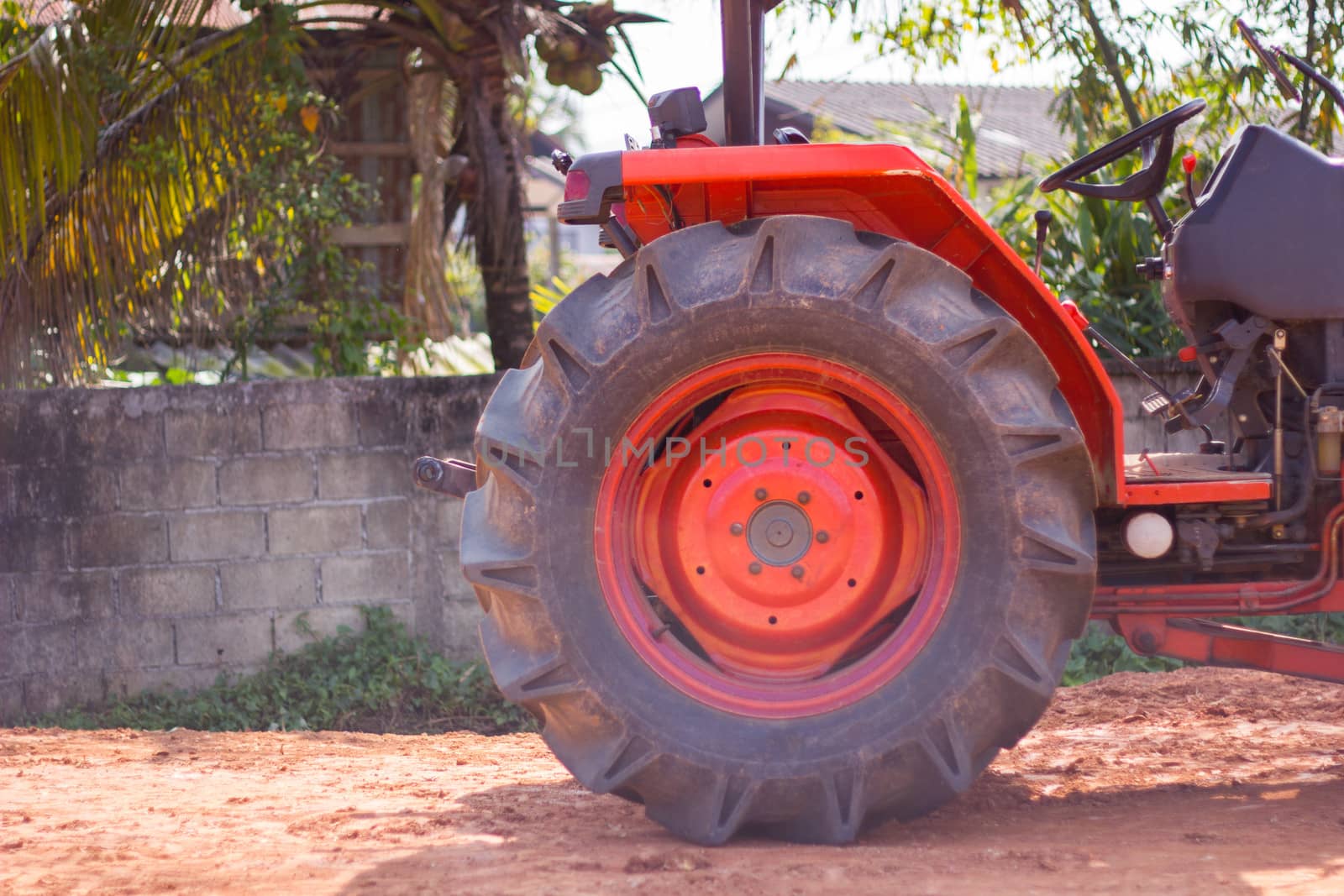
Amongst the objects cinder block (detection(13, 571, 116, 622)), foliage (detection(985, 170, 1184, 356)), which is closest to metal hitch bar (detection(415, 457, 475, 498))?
cinder block (detection(13, 571, 116, 622))

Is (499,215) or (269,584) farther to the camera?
(499,215)

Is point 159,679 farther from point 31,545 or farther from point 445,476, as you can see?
point 445,476

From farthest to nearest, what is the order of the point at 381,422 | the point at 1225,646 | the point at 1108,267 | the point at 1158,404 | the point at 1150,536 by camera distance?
the point at 1108,267 < the point at 381,422 < the point at 1158,404 < the point at 1225,646 < the point at 1150,536

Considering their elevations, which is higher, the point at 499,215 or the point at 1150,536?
the point at 499,215

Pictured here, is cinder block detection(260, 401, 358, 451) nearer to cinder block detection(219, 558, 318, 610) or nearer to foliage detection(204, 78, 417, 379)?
cinder block detection(219, 558, 318, 610)

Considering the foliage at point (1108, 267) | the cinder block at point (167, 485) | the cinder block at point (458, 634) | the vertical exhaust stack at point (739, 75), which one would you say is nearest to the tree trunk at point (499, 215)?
the cinder block at point (458, 634)

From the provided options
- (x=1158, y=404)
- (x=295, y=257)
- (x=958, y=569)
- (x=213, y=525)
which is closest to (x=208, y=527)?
(x=213, y=525)

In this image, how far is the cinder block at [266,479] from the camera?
486 centimetres

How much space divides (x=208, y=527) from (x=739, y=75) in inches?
113

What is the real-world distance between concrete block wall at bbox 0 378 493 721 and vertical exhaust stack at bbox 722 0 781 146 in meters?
2.22

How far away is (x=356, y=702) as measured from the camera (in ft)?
15.5

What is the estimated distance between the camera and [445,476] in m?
3.06

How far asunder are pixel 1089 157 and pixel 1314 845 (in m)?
1.64

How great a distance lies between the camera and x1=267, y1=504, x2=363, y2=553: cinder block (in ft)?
16.0
